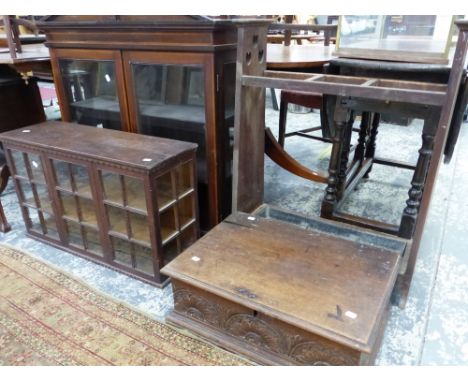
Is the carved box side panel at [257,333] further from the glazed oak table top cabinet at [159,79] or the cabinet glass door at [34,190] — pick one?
the cabinet glass door at [34,190]

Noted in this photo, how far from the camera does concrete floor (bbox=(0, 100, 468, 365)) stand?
4.79ft

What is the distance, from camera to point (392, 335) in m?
1.49

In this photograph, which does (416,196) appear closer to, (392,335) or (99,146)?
(392,335)

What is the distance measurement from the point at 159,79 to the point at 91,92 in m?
0.52

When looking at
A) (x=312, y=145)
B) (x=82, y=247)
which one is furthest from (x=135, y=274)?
(x=312, y=145)

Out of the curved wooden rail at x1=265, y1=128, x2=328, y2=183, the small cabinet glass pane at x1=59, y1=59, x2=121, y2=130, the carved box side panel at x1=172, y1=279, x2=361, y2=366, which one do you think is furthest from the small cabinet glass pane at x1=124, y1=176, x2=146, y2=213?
the curved wooden rail at x1=265, y1=128, x2=328, y2=183

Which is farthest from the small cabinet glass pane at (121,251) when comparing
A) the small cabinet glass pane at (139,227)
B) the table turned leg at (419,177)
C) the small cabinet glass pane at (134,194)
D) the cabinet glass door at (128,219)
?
the table turned leg at (419,177)

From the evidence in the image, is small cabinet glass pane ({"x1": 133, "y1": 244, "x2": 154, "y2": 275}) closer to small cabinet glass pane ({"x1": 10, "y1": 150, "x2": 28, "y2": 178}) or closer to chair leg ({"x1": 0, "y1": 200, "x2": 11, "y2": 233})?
small cabinet glass pane ({"x1": 10, "y1": 150, "x2": 28, "y2": 178})

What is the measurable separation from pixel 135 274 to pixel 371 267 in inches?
42.3

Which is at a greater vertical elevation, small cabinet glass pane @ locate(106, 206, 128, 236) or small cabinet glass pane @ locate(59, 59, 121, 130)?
small cabinet glass pane @ locate(59, 59, 121, 130)

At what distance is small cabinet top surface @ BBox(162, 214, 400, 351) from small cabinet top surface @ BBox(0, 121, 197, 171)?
16.0 inches

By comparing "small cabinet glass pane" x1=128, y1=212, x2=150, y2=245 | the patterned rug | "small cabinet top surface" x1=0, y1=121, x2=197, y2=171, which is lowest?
the patterned rug

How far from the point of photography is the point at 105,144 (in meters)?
1.75

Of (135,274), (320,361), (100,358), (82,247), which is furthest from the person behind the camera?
(82,247)
